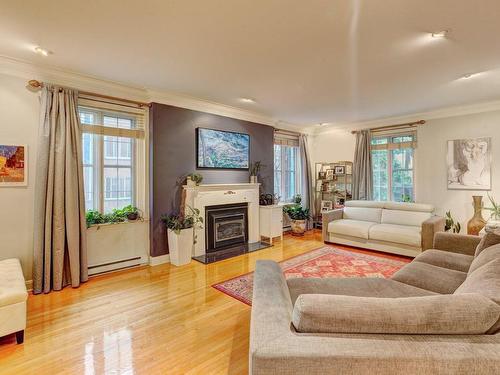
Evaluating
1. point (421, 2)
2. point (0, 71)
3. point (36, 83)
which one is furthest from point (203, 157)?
point (421, 2)

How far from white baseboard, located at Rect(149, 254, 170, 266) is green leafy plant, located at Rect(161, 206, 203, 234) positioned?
47 centimetres

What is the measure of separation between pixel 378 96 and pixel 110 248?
4.49 metres

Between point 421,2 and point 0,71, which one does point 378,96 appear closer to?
point 421,2

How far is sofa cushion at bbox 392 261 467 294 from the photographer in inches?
81.4

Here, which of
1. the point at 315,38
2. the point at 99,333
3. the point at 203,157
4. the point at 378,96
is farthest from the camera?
the point at 203,157

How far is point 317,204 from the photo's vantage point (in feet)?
22.4

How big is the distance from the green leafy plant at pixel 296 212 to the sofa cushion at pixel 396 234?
1.55m

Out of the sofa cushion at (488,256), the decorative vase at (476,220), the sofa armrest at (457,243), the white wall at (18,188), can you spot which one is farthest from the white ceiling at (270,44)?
the sofa armrest at (457,243)

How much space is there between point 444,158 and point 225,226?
13.7ft

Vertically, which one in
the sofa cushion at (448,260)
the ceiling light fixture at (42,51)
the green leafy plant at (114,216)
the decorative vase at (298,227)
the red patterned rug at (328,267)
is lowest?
the red patterned rug at (328,267)

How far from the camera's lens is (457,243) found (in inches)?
115

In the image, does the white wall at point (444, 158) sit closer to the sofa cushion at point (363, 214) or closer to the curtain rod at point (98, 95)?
the sofa cushion at point (363, 214)

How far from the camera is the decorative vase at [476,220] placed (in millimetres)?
4395

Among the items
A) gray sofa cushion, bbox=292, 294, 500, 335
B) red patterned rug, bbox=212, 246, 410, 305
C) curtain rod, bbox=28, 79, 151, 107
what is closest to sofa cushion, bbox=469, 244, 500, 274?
gray sofa cushion, bbox=292, 294, 500, 335
